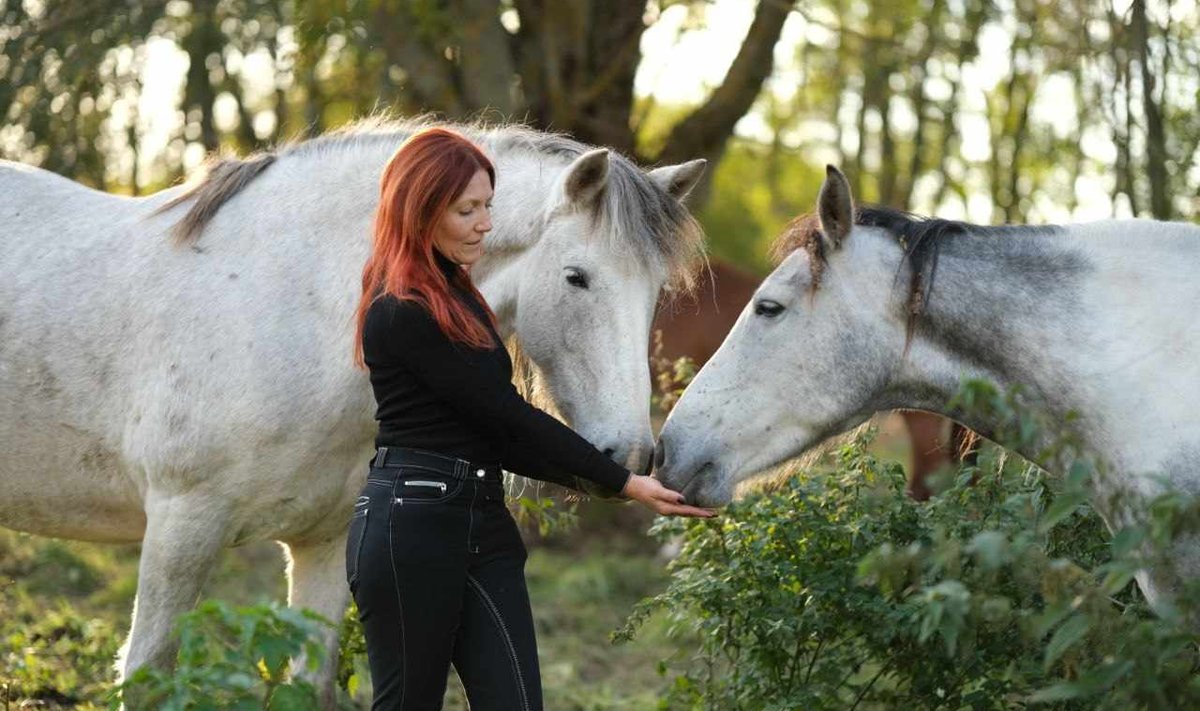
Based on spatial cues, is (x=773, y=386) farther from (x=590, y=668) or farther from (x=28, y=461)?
(x=590, y=668)

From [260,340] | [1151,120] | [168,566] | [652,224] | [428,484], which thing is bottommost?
[168,566]

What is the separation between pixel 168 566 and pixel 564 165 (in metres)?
1.60

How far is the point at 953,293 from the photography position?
132 inches

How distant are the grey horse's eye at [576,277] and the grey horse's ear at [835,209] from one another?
0.65 metres

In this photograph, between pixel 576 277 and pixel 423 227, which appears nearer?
pixel 423 227

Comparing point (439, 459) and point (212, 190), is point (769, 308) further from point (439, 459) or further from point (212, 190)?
point (212, 190)

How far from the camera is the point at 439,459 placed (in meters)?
3.06

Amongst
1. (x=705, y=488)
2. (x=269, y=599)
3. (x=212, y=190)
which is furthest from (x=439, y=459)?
(x=269, y=599)

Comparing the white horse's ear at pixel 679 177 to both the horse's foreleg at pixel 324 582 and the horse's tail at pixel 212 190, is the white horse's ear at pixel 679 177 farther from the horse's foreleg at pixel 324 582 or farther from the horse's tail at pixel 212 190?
the horse's foreleg at pixel 324 582

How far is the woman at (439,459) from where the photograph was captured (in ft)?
9.91

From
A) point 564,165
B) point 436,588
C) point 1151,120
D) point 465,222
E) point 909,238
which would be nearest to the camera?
point 436,588

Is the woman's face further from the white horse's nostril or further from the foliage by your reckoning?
the foliage

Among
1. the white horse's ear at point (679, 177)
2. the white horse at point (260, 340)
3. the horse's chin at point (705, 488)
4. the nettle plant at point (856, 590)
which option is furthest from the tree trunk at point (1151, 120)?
the horse's chin at point (705, 488)

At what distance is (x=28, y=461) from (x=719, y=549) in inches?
83.2
